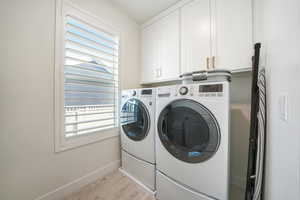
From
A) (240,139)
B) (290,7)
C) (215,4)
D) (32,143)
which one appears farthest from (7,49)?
(240,139)

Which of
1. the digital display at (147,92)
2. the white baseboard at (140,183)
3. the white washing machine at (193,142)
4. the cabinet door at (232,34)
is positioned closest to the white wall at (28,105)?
the white baseboard at (140,183)

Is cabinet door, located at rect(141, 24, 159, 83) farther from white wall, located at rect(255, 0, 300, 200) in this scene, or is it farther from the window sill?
white wall, located at rect(255, 0, 300, 200)

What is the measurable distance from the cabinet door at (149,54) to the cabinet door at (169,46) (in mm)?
103

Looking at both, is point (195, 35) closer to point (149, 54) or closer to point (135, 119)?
point (149, 54)

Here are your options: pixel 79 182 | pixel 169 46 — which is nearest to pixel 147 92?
pixel 169 46

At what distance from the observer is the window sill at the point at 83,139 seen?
1242 mm

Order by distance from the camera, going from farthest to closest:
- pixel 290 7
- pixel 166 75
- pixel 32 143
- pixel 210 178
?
1. pixel 166 75
2. pixel 32 143
3. pixel 210 178
4. pixel 290 7

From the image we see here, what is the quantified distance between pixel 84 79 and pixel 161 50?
124 cm

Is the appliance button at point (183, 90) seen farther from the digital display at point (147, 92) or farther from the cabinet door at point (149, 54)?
the cabinet door at point (149, 54)

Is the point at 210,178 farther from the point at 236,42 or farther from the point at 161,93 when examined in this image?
the point at 236,42

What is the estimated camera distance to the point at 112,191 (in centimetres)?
133

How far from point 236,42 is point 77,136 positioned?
2.09m

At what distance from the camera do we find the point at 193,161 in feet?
3.11

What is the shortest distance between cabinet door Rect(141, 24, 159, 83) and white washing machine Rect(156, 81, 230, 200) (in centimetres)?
92
